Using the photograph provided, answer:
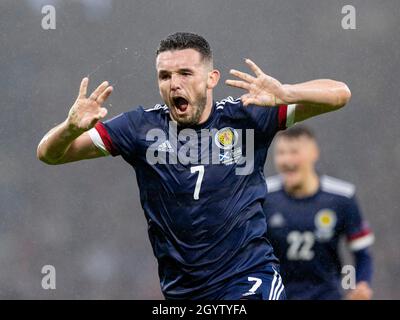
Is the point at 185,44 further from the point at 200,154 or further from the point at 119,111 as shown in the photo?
the point at 119,111

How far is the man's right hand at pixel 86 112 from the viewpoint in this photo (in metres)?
5.31

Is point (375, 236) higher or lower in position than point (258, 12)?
lower

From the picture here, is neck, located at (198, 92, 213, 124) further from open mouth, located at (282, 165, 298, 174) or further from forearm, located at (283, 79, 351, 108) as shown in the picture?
open mouth, located at (282, 165, 298, 174)

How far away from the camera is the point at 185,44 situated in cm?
569

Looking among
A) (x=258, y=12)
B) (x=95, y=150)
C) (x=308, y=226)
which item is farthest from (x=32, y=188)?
(x=95, y=150)

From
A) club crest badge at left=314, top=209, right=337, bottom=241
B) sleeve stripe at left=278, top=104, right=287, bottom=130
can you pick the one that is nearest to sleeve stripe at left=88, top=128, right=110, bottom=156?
sleeve stripe at left=278, top=104, right=287, bottom=130

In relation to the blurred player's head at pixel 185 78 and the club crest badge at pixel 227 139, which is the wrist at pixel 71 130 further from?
the club crest badge at pixel 227 139

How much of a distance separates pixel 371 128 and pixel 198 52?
177 inches

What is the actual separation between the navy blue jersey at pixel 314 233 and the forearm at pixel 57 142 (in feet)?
7.07

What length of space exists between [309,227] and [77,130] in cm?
261

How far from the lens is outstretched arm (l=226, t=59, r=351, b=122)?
5254 mm

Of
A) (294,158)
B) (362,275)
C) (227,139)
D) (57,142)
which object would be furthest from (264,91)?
(362,275)

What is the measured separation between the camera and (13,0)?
9547mm
